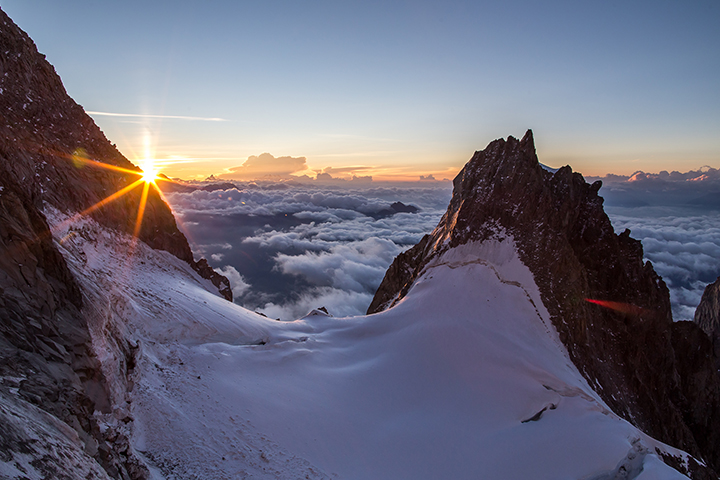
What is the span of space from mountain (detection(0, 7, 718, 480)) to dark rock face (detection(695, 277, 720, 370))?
15.3 m

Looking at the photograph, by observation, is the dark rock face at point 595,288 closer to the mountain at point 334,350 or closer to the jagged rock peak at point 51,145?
the mountain at point 334,350

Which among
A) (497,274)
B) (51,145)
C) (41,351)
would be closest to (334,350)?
(497,274)

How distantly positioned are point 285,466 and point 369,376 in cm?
1105

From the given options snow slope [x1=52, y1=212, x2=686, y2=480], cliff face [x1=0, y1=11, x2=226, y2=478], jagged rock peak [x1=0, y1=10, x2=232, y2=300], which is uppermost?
jagged rock peak [x1=0, y1=10, x2=232, y2=300]

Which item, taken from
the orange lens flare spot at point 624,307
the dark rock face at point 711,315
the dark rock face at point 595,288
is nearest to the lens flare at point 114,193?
the dark rock face at point 595,288

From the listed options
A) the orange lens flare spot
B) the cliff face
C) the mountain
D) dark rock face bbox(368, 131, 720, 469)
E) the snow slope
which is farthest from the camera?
the orange lens flare spot

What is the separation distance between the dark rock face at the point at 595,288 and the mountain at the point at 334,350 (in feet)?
0.77

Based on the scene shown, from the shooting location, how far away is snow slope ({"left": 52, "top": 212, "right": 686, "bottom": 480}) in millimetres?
14562

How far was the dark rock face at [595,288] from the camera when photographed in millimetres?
32125

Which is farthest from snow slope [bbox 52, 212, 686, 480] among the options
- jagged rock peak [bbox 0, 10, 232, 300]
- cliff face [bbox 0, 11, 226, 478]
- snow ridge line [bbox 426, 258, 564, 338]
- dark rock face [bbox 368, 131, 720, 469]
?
dark rock face [bbox 368, 131, 720, 469]

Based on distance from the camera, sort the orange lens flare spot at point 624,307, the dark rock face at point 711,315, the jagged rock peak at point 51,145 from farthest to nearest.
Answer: the dark rock face at point 711,315 → the orange lens flare spot at point 624,307 → the jagged rock peak at point 51,145

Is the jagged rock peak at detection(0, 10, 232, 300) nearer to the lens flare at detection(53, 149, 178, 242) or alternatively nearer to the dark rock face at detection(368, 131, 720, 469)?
the lens flare at detection(53, 149, 178, 242)

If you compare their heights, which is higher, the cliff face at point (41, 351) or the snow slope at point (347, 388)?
the cliff face at point (41, 351)

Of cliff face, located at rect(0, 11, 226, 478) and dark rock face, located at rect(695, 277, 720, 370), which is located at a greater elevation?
cliff face, located at rect(0, 11, 226, 478)
